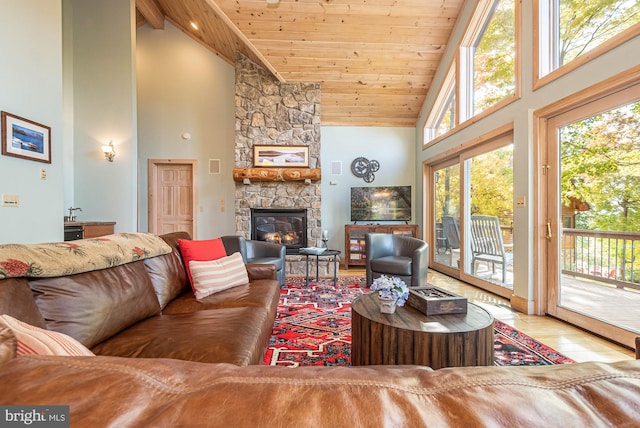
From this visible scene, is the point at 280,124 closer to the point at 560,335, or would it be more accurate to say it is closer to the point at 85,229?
the point at 85,229

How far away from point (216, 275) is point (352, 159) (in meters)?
4.16

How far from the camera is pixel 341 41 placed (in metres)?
4.37

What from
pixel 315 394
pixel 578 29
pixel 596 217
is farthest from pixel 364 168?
pixel 315 394

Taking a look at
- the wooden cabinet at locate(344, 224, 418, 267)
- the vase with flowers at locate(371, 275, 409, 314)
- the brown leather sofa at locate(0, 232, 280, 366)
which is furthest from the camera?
the wooden cabinet at locate(344, 224, 418, 267)

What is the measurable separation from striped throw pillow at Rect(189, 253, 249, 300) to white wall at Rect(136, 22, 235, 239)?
136 inches

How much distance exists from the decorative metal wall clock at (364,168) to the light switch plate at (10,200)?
4702 mm

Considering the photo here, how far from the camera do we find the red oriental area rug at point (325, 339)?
1956 millimetres

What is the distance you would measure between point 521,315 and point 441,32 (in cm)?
406

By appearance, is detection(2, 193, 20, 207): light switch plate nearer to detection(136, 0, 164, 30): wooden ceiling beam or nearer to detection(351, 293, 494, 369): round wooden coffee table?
detection(351, 293, 494, 369): round wooden coffee table

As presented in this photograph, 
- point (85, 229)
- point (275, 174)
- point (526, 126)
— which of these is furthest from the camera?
point (275, 174)

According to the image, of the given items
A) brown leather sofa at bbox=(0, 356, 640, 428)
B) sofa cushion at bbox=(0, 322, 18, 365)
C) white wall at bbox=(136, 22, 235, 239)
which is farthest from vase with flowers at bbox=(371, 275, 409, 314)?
white wall at bbox=(136, 22, 235, 239)

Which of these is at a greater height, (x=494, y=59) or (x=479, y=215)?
(x=494, y=59)

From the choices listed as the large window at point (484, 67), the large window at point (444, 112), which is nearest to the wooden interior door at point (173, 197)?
the large window at point (444, 112)

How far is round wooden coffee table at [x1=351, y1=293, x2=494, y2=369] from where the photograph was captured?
4.66 feet
